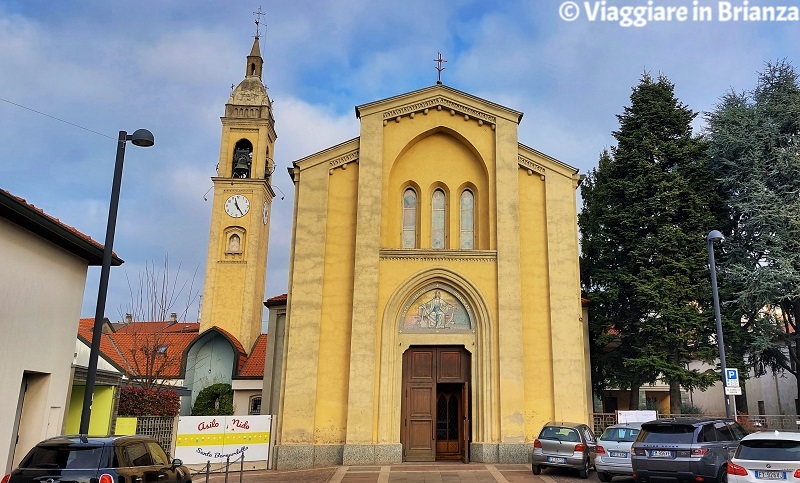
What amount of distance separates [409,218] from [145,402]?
11328 mm

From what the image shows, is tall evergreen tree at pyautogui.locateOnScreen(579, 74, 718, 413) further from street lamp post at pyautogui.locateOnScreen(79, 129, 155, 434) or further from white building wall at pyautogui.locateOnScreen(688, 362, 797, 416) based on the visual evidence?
street lamp post at pyautogui.locateOnScreen(79, 129, 155, 434)

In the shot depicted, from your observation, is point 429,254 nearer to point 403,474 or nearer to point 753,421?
point 403,474

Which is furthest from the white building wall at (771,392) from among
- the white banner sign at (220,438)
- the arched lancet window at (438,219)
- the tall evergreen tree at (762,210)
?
the white banner sign at (220,438)

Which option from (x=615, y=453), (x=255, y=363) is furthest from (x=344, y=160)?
(x=255, y=363)

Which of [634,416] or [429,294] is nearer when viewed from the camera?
[634,416]

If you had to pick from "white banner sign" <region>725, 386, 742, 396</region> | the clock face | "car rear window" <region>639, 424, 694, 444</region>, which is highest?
the clock face

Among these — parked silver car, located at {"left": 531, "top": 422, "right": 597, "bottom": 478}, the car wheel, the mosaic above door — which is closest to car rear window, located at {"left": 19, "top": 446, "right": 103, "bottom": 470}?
parked silver car, located at {"left": 531, "top": 422, "right": 597, "bottom": 478}

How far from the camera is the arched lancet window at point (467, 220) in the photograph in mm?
21344

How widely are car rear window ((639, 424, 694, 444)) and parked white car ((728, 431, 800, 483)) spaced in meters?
2.14

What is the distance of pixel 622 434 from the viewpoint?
15320 mm

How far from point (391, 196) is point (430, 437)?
830cm

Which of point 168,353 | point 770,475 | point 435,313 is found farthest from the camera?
point 168,353

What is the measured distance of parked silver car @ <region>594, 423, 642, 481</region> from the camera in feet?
47.5

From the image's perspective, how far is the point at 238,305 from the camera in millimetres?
37000
